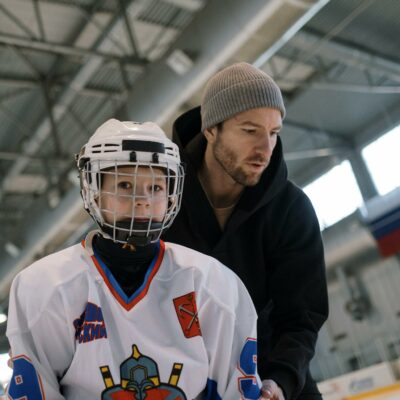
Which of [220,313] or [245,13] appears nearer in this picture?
[220,313]

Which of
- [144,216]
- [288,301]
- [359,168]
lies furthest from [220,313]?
[359,168]

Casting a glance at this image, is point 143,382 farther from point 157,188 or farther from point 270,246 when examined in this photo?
point 270,246

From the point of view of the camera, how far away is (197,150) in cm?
198

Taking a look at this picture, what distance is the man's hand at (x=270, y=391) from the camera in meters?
1.42

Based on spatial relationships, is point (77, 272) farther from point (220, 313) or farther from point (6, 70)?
point (6, 70)

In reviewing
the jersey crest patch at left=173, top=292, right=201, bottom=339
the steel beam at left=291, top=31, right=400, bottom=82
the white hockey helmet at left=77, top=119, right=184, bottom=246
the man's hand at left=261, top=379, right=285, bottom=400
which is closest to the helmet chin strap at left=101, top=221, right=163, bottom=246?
the white hockey helmet at left=77, top=119, right=184, bottom=246

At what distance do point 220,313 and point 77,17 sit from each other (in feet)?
21.7

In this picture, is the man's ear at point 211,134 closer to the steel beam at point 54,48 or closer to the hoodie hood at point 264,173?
the hoodie hood at point 264,173

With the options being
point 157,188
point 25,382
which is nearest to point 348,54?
point 157,188

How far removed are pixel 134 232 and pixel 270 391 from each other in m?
0.50

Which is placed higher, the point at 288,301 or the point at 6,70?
the point at 6,70

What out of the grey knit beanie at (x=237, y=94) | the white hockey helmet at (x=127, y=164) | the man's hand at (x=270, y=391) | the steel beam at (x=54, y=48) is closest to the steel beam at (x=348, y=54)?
the steel beam at (x=54, y=48)

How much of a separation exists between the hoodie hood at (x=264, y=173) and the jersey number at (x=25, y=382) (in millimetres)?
811

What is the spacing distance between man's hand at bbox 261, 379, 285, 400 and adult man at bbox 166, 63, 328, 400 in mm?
200
